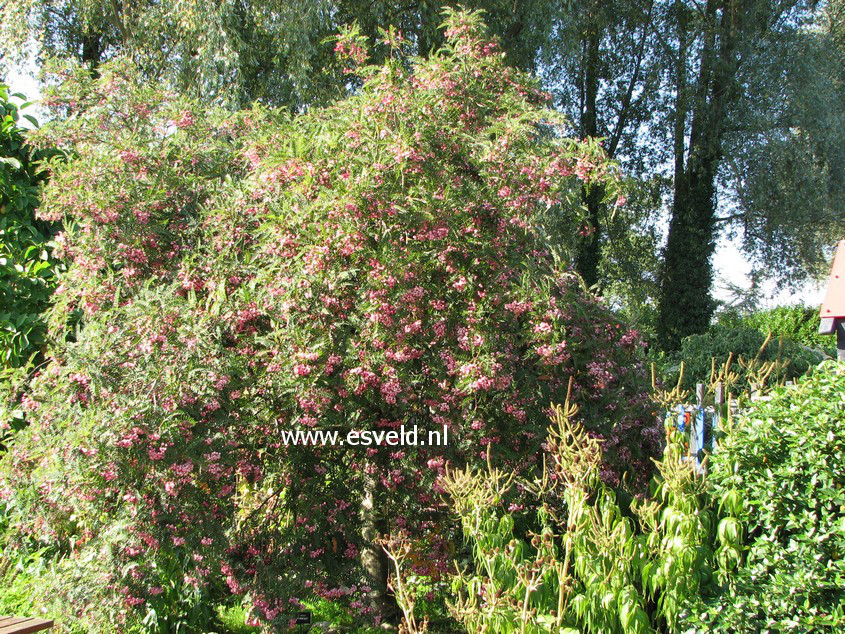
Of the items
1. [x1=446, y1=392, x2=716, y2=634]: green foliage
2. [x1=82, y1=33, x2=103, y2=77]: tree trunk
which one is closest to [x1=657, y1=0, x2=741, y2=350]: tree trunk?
[x1=82, y1=33, x2=103, y2=77]: tree trunk

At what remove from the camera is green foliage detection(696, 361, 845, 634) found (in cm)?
271

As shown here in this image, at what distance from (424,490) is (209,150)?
2494mm

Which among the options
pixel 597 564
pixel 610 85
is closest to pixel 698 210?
pixel 610 85

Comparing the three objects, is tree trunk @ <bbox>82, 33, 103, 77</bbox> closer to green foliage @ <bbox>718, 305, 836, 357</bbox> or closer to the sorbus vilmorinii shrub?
the sorbus vilmorinii shrub

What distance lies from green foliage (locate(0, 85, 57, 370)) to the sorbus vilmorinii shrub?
1.06 meters

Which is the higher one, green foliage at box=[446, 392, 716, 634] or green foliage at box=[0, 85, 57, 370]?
green foliage at box=[0, 85, 57, 370]

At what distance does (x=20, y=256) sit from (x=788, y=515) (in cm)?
507

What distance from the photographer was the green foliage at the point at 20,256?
5.08m

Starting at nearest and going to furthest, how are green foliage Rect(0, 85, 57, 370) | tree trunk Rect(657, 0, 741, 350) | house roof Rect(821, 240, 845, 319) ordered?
1. house roof Rect(821, 240, 845, 319)
2. green foliage Rect(0, 85, 57, 370)
3. tree trunk Rect(657, 0, 741, 350)

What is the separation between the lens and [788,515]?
2.85 m

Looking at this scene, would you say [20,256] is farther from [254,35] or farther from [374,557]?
[254,35]

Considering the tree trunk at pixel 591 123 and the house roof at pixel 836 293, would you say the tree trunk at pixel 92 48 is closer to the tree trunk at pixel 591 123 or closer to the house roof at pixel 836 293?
the tree trunk at pixel 591 123

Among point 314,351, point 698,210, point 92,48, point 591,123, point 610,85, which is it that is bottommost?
point 314,351

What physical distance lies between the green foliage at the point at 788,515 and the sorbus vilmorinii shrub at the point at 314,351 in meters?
0.90
